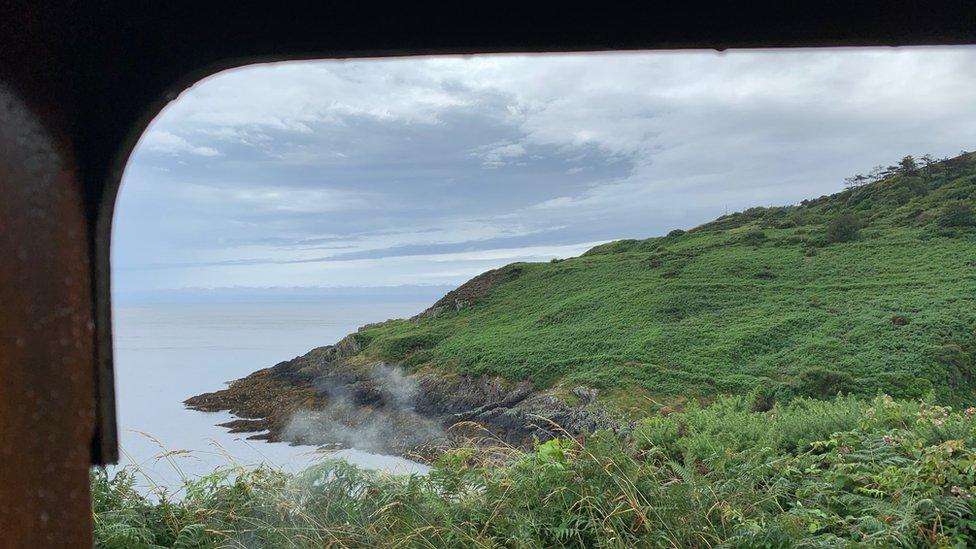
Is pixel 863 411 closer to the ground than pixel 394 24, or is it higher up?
closer to the ground

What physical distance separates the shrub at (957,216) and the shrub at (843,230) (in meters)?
1.63

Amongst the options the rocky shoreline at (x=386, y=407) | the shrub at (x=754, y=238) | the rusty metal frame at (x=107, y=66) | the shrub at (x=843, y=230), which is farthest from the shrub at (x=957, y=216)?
the rusty metal frame at (x=107, y=66)

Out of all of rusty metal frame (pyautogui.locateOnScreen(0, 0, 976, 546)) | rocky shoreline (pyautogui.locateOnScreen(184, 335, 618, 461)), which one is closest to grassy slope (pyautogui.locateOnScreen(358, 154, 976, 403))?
rocky shoreline (pyautogui.locateOnScreen(184, 335, 618, 461))

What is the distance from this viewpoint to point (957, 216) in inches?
611

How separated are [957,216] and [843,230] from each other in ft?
7.34

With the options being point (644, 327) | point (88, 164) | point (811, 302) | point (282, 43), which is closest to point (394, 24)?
point (282, 43)

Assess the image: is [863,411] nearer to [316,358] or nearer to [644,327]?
[644,327]

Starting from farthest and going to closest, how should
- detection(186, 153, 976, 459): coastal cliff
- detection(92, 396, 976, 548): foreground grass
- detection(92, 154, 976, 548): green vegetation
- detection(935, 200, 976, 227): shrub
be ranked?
detection(935, 200, 976, 227): shrub
detection(186, 153, 976, 459): coastal cliff
detection(92, 154, 976, 548): green vegetation
detection(92, 396, 976, 548): foreground grass

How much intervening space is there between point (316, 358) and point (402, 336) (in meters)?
1.74

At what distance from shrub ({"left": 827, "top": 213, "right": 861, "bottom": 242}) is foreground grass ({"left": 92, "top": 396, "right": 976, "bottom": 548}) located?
12382mm

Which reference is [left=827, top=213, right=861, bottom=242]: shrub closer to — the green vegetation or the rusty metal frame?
the green vegetation

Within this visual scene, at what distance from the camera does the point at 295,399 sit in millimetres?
11742

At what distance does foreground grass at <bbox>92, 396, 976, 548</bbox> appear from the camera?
3.99 meters

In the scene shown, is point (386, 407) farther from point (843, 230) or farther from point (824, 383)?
point (843, 230)
